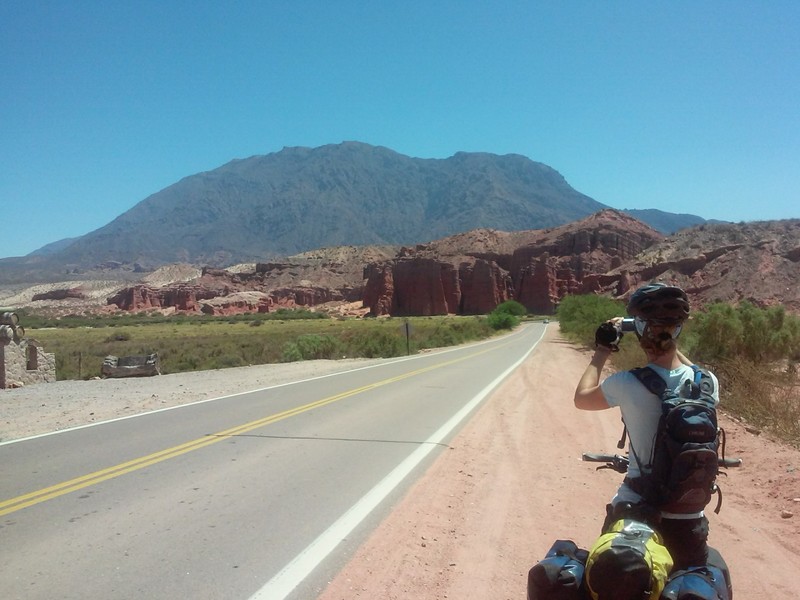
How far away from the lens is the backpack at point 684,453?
299 centimetres

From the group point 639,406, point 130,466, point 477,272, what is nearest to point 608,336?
point 639,406

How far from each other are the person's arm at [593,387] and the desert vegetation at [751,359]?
307 inches

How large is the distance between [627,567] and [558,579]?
32 centimetres

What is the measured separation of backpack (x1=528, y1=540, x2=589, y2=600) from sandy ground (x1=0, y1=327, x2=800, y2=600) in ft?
6.58

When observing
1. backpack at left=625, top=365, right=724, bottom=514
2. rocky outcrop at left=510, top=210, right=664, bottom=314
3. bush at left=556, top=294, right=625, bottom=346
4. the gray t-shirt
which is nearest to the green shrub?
rocky outcrop at left=510, top=210, right=664, bottom=314

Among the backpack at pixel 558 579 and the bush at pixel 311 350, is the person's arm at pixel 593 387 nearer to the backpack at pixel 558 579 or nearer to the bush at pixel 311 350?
the backpack at pixel 558 579

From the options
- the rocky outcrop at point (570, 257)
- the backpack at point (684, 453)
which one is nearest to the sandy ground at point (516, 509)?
the backpack at point (684, 453)

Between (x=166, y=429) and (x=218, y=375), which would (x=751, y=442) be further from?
(x=218, y=375)

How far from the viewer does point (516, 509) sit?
693cm

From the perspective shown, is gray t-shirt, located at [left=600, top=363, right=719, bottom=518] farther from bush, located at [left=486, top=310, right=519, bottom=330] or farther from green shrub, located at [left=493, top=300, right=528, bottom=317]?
green shrub, located at [left=493, top=300, right=528, bottom=317]

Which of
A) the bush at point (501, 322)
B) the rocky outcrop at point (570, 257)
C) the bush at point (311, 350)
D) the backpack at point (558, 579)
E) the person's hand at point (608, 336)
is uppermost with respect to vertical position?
the rocky outcrop at point (570, 257)

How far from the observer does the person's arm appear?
3.55 metres

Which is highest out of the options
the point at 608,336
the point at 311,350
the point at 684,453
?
the point at 608,336

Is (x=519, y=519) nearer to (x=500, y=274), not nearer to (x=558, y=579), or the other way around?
(x=558, y=579)
